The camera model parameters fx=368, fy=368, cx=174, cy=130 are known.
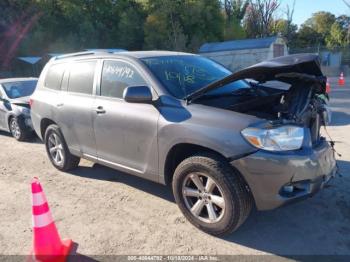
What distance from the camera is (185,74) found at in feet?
14.9

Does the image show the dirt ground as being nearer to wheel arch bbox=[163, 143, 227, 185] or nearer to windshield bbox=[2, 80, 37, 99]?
wheel arch bbox=[163, 143, 227, 185]

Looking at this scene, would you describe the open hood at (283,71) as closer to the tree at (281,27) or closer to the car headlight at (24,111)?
the car headlight at (24,111)

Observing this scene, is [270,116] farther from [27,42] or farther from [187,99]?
[27,42]

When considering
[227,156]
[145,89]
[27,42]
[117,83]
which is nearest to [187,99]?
[145,89]

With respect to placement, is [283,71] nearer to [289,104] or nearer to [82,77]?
[289,104]

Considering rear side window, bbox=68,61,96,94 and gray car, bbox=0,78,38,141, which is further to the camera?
gray car, bbox=0,78,38,141

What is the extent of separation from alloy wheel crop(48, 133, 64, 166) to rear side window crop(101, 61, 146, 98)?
153 cm

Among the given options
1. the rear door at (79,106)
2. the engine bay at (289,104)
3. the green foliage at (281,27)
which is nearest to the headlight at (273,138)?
the engine bay at (289,104)

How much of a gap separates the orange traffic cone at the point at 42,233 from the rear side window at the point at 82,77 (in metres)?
2.01

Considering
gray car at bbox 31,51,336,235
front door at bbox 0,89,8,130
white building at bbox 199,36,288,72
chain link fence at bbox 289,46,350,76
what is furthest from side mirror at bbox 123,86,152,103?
white building at bbox 199,36,288,72

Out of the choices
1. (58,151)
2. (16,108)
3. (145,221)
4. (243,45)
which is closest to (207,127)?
(145,221)

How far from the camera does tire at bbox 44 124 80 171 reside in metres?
5.79

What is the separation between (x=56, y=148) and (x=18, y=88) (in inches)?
168

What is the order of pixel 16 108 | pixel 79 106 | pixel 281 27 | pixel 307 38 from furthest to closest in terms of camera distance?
pixel 281 27 → pixel 307 38 → pixel 16 108 → pixel 79 106
